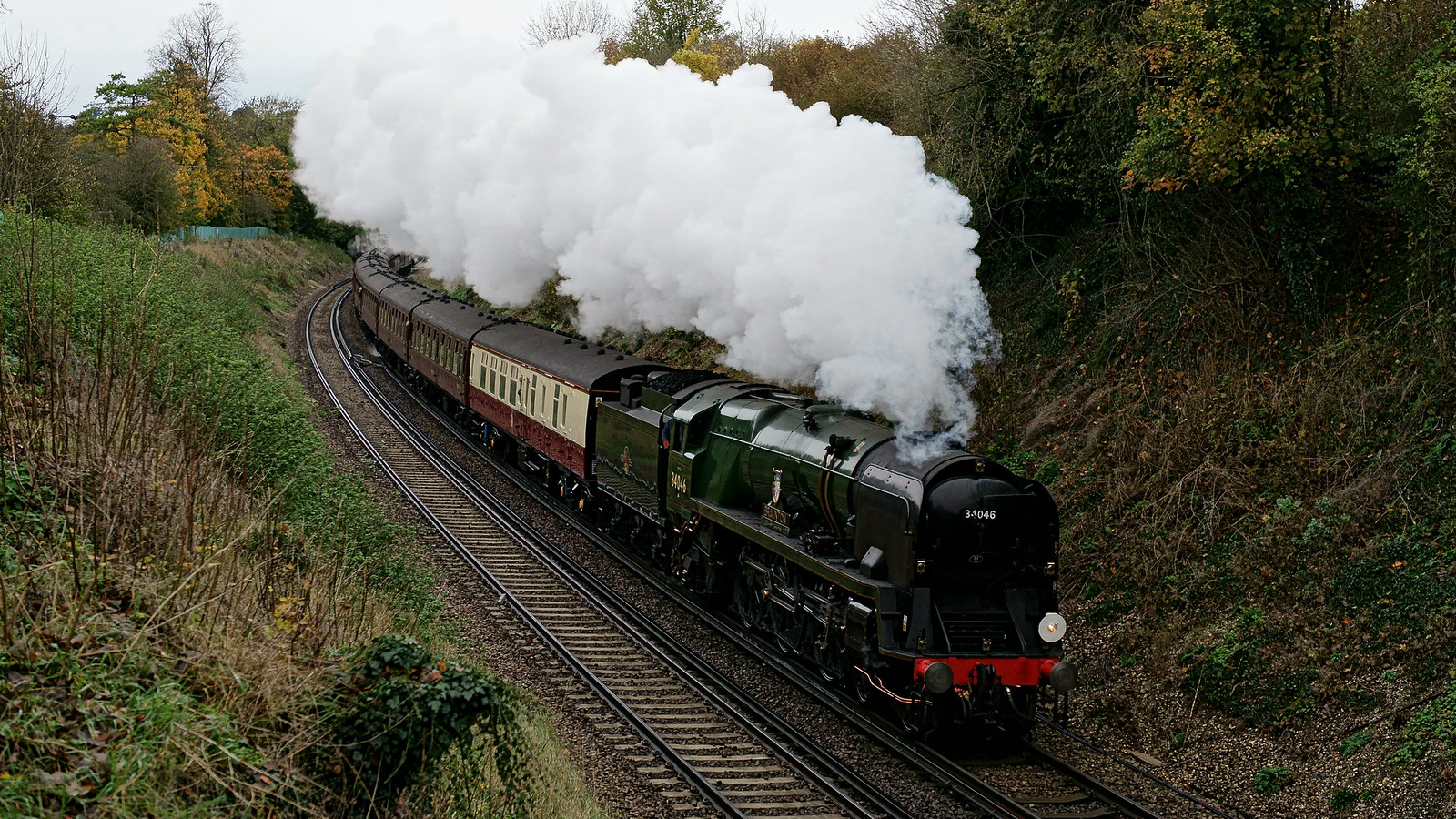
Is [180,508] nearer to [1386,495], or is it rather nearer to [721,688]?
[721,688]

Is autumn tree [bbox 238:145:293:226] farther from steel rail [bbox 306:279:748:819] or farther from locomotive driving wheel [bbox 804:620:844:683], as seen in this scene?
locomotive driving wheel [bbox 804:620:844:683]

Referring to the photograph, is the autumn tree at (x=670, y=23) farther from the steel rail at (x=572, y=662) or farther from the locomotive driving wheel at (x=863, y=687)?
the locomotive driving wheel at (x=863, y=687)

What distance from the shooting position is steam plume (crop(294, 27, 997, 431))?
1211 cm

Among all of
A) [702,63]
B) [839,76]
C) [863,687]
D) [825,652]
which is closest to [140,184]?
[702,63]

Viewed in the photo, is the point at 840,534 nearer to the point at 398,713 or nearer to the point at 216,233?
the point at 398,713

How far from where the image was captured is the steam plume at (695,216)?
12.1m

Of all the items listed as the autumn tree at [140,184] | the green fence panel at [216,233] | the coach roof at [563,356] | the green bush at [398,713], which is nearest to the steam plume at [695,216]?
the coach roof at [563,356]

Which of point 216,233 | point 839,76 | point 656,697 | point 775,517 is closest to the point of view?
point 656,697

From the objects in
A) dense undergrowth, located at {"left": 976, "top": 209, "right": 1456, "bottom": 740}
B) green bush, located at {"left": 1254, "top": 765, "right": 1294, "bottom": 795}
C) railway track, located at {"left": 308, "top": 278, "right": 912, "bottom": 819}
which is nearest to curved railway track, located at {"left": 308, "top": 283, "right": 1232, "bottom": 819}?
railway track, located at {"left": 308, "top": 278, "right": 912, "bottom": 819}

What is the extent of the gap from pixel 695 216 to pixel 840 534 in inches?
256

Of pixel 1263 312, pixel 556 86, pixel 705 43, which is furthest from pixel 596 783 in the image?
pixel 705 43

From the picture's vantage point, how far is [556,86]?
65.3 ft

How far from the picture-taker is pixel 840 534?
11531 millimetres

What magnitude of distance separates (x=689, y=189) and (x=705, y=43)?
26879 mm
